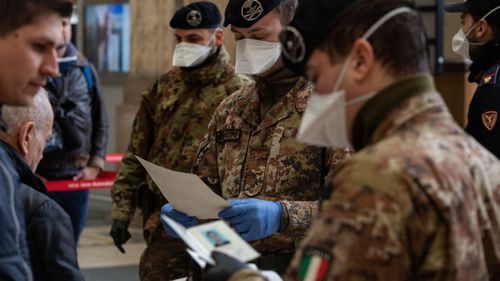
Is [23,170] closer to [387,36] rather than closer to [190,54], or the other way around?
[387,36]

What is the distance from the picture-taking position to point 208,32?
562 cm

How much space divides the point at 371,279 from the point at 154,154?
352 cm

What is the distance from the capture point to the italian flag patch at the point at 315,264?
2.07 meters

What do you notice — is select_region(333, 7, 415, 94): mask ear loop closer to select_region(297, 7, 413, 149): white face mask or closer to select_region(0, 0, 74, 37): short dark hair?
select_region(297, 7, 413, 149): white face mask

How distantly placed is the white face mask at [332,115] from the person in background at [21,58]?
679 millimetres

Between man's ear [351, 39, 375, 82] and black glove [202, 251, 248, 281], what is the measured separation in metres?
0.55

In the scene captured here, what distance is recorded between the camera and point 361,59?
87.5 inches

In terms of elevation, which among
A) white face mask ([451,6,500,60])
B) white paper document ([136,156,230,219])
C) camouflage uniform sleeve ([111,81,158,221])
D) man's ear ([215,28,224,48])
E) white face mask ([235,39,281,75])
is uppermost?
white face mask ([235,39,281,75])

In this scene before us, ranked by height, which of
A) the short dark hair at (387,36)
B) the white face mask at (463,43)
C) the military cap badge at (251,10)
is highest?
the short dark hair at (387,36)

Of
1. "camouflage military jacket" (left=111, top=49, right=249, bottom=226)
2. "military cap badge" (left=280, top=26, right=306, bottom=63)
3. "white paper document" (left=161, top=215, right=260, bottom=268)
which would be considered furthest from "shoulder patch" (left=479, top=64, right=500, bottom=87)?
"white paper document" (left=161, top=215, right=260, bottom=268)

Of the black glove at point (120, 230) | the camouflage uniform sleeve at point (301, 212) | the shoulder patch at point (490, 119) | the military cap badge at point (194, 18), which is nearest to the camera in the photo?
the camouflage uniform sleeve at point (301, 212)

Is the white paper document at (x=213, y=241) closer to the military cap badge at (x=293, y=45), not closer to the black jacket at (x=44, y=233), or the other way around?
the military cap badge at (x=293, y=45)

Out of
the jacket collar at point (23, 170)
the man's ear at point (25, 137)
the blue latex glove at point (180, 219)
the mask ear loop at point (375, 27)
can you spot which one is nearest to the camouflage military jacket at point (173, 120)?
the blue latex glove at point (180, 219)

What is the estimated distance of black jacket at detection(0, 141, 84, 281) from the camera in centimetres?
285
